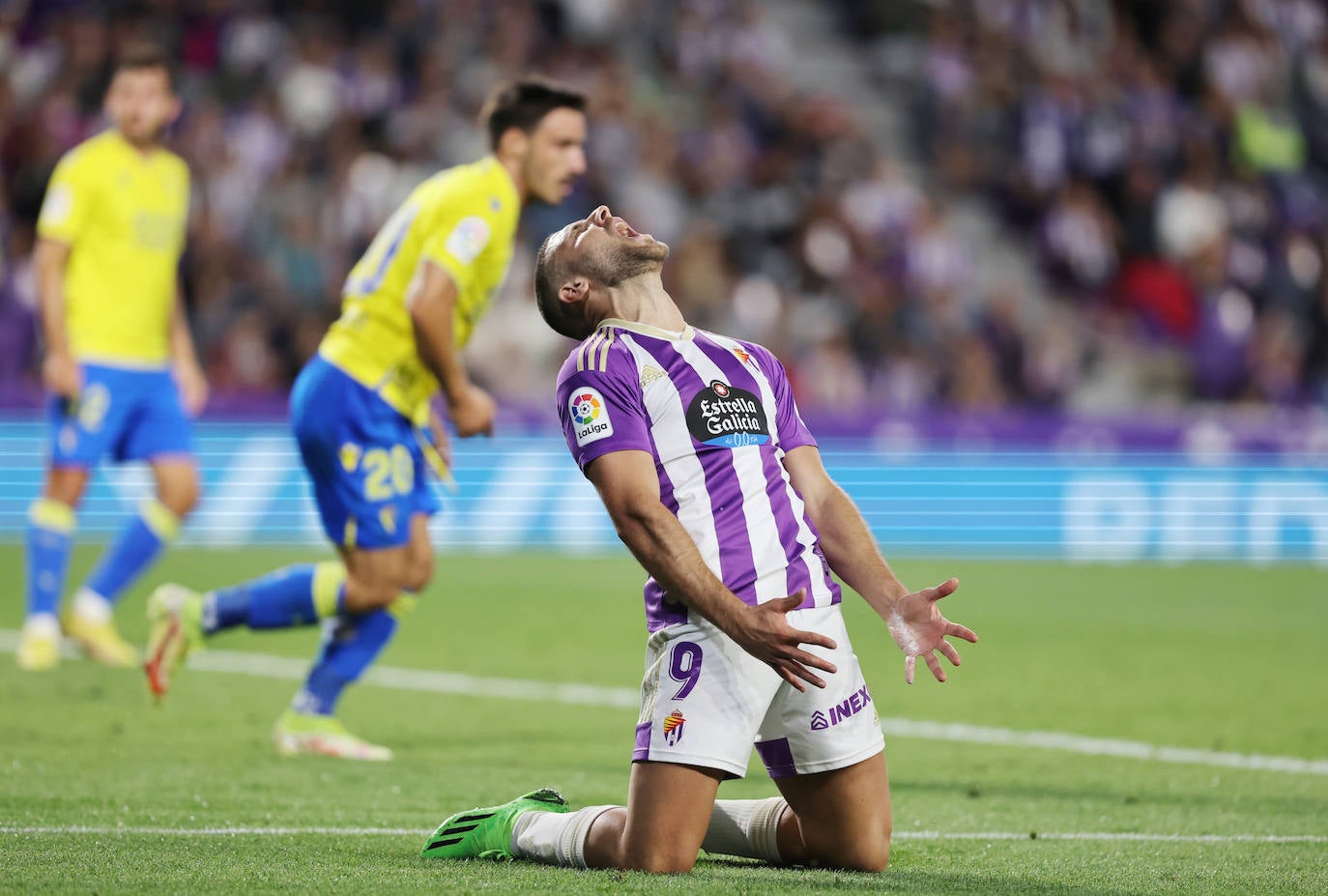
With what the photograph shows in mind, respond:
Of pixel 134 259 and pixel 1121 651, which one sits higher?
pixel 134 259

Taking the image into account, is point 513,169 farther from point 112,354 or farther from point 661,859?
point 661,859

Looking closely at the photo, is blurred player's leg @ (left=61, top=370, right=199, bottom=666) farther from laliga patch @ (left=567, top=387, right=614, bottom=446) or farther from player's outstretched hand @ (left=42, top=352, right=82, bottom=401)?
laliga patch @ (left=567, top=387, right=614, bottom=446)

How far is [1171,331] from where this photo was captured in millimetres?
18375

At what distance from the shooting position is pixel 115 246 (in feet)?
29.1

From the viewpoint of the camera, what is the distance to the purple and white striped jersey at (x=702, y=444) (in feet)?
14.2

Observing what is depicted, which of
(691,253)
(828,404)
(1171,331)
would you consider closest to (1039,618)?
(828,404)

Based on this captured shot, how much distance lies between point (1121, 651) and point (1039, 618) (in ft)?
4.89

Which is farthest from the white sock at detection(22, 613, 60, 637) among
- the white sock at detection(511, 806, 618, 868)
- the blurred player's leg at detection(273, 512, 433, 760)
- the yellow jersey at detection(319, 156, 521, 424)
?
the white sock at detection(511, 806, 618, 868)

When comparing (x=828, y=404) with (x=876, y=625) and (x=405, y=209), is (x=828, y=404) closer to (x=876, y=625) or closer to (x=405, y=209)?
(x=876, y=625)

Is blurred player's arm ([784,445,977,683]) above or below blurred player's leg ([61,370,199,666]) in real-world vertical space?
above

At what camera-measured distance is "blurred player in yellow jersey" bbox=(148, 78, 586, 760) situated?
632cm

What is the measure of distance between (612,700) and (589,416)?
370 centimetres

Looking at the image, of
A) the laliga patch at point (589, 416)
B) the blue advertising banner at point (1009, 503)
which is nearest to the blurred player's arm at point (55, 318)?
the laliga patch at point (589, 416)

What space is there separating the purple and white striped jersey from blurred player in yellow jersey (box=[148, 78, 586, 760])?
6.31 ft
